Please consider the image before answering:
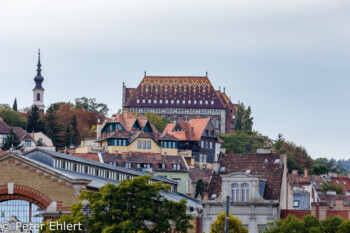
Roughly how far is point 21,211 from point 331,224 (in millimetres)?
24645

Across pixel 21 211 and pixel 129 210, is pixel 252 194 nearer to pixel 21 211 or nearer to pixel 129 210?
pixel 129 210

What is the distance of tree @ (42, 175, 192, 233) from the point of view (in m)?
87.3

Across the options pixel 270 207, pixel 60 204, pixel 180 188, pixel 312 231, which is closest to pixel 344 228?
pixel 312 231

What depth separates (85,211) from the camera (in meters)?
83.1

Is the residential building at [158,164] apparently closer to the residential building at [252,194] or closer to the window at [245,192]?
the residential building at [252,194]

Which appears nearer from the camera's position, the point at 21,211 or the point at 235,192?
the point at 21,211

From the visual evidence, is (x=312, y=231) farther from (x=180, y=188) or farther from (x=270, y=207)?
(x=180, y=188)

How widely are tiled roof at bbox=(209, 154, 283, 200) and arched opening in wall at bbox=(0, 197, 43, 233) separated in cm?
2536

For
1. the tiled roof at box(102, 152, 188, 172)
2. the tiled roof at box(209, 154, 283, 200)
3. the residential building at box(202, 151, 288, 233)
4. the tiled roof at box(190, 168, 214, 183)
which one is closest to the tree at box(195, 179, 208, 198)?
the tiled roof at box(190, 168, 214, 183)

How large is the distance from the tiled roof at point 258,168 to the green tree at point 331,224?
1326cm

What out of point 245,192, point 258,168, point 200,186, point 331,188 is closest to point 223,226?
point 245,192

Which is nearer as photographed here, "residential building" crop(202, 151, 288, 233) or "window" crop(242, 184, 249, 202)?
"residential building" crop(202, 151, 288, 233)

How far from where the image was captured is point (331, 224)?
9750 cm

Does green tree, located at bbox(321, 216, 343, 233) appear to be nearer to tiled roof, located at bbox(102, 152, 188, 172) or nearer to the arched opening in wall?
the arched opening in wall
